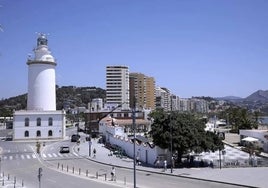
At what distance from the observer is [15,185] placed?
3488 cm

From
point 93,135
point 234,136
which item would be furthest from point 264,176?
point 93,135

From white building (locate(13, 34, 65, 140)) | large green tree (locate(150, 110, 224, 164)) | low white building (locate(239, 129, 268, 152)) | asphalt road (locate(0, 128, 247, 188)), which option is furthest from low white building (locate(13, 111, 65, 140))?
large green tree (locate(150, 110, 224, 164))

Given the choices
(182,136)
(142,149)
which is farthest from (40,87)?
(182,136)

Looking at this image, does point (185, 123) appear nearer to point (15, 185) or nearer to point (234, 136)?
point (15, 185)

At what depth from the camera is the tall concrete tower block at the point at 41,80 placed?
8725 cm

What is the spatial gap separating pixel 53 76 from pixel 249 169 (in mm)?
57668

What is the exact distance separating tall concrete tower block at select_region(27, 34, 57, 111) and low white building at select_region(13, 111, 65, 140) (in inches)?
122

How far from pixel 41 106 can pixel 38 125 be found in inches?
196

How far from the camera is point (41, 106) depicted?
286 ft

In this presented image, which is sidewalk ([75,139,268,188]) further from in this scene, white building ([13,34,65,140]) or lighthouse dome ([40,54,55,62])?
lighthouse dome ([40,54,55,62])

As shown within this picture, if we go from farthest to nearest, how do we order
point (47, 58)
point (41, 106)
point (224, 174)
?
point (47, 58) < point (41, 106) < point (224, 174)

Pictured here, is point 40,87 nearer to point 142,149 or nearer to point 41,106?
point 41,106

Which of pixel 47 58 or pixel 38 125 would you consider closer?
pixel 38 125

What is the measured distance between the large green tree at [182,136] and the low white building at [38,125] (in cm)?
4315
